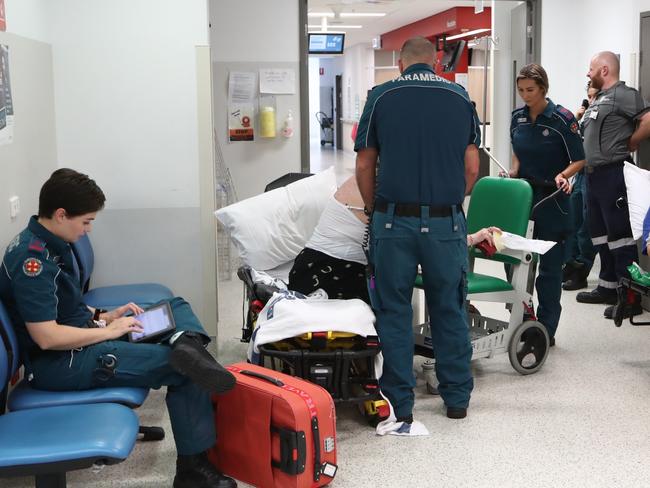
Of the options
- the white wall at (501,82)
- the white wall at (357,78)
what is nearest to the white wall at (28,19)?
the white wall at (501,82)

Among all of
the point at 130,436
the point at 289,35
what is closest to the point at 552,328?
the point at 130,436

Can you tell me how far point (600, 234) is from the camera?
216 inches

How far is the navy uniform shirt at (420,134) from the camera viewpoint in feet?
11.2

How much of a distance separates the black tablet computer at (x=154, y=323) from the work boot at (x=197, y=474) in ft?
1.47

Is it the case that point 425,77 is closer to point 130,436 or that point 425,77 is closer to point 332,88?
point 130,436

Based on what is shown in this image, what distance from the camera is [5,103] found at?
10.8 feet

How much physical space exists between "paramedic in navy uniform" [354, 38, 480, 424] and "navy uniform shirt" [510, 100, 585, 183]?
3.43ft

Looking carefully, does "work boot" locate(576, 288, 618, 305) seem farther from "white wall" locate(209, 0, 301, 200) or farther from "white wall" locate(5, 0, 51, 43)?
"white wall" locate(5, 0, 51, 43)

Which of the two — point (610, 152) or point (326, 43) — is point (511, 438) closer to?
point (610, 152)

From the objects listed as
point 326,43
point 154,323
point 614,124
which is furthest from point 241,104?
point 326,43

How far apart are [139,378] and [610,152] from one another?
373 cm

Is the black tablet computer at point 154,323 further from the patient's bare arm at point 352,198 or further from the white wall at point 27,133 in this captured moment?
the patient's bare arm at point 352,198

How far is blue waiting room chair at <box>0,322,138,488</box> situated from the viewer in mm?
2266

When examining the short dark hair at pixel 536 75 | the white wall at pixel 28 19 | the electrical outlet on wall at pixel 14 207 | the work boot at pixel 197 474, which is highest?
the white wall at pixel 28 19
